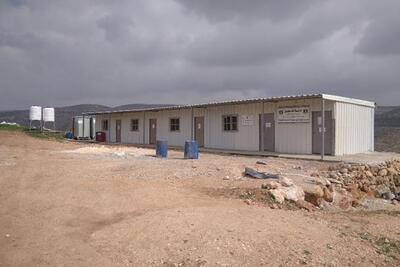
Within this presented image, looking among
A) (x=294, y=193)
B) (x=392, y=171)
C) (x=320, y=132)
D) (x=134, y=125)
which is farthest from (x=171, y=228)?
(x=134, y=125)

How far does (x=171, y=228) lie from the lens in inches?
279

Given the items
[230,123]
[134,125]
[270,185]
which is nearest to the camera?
[270,185]

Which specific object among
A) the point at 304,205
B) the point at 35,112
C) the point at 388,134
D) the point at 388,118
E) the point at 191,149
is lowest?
the point at 304,205

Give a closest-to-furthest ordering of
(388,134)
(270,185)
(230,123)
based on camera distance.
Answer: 1. (270,185)
2. (230,123)
3. (388,134)

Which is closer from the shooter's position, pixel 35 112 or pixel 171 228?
pixel 171 228

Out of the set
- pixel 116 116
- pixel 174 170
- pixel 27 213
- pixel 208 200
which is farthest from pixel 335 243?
pixel 116 116

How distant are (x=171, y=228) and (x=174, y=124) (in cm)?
2175

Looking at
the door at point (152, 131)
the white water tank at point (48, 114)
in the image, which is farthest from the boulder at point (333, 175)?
the white water tank at point (48, 114)

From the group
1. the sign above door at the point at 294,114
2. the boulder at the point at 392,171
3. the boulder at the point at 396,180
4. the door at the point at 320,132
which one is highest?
the sign above door at the point at 294,114

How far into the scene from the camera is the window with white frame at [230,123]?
23922 millimetres

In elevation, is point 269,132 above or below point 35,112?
below

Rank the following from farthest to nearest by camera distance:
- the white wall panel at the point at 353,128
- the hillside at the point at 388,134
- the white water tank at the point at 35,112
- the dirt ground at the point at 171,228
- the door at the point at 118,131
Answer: the white water tank at the point at 35,112
the door at the point at 118,131
the hillside at the point at 388,134
the white wall panel at the point at 353,128
the dirt ground at the point at 171,228

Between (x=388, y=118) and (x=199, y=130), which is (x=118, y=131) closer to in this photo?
(x=199, y=130)

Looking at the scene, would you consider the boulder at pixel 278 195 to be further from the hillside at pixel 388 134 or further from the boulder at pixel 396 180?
the hillside at pixel 388 134
